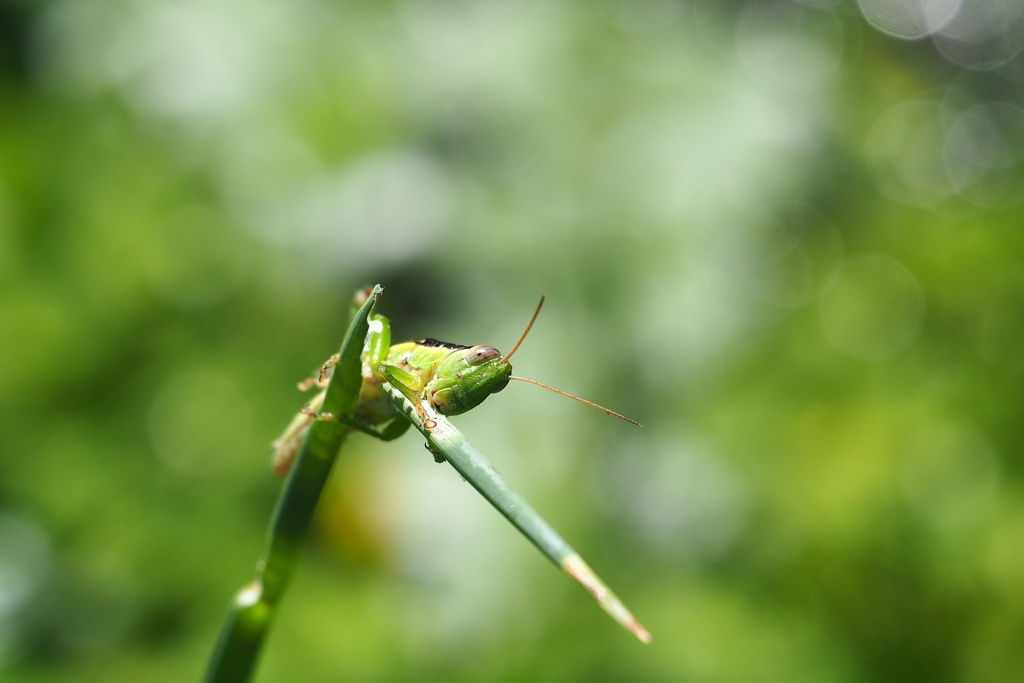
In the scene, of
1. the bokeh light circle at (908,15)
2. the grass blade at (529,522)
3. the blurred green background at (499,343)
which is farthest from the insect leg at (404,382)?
the bokeh light circle at (908,15)

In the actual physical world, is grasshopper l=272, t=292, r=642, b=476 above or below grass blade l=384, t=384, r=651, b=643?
below

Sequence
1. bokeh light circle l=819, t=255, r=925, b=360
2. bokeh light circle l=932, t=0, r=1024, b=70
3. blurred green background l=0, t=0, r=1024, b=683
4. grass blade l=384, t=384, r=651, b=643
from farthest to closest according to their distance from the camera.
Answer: bokeh light circle l=932, t=0, r=1024, b=70, bokeh light circle l=819, t=255, r=925, b=360, blurred green background l=0, t=0, r=1024, b=683, grass blade l=384, t=384, r=651, b=643

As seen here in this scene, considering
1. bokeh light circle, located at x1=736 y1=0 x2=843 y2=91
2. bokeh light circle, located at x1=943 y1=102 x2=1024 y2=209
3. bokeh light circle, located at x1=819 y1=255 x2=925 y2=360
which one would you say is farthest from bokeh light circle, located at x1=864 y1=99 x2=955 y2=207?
bokeh light circle, located at x1=819 y1=255 x2=925 y2=360

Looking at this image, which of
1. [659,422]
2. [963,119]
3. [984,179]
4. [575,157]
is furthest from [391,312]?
[963,119]

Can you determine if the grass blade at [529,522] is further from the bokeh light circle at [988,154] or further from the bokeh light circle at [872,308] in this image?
the bokeh light circle at [988,154]

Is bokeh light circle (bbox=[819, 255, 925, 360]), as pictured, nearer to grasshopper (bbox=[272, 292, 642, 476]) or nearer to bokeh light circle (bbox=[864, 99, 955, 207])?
bokeh light circle (bbox=[864, 99, 955, 207])

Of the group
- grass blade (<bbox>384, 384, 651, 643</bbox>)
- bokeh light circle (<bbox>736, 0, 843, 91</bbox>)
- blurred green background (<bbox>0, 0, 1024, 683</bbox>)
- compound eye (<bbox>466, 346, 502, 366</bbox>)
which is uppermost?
grass blade (<bbox>384, 384, 651, 643</bbox>)
